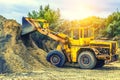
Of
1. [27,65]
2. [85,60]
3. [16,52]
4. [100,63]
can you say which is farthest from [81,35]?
[27,65]

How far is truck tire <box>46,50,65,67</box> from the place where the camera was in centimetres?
2745

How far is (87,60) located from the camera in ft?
88.6

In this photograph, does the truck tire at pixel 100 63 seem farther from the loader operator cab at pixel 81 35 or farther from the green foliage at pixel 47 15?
the green foliage at pixel 47 15

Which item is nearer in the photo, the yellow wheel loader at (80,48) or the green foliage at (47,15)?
the yellow wheel loader at (80,48)

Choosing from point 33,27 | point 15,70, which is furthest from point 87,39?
point 15,70

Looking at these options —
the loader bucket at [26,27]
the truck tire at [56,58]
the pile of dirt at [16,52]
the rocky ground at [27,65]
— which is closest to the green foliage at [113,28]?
the rocky ground at [27,65]

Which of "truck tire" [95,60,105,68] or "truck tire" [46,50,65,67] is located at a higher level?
"truck tire" [46,50,65,67]

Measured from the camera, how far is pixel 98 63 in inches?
1102

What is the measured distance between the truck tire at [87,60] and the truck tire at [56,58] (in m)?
1.14

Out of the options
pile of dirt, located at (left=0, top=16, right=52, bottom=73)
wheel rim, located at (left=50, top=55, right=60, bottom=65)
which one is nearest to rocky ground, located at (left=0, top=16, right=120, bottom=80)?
pile of dirt, located at (left=0, top=16, right=52, bottom=73)

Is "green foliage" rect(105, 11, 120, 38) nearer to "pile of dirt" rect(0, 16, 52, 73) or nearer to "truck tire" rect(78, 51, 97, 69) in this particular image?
"pile of dirt" rect(0, 16, 52, 73)

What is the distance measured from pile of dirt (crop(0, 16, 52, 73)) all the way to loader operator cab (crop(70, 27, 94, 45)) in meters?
2.38

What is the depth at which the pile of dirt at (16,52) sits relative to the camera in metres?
24.5

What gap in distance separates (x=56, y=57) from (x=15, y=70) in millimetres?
4544
